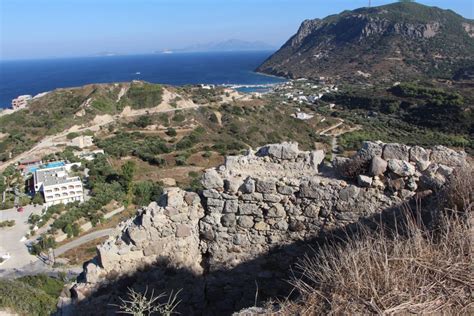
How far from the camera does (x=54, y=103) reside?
55.3 m

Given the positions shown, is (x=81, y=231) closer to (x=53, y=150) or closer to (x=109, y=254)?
(x=53, y=150)

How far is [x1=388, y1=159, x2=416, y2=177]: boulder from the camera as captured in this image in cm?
562

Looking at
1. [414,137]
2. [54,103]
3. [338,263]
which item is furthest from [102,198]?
[414,137]

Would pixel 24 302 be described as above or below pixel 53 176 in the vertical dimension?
A: above

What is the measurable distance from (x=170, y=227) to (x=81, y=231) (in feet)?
70.3

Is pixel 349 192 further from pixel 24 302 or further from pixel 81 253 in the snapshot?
pixel 81 253

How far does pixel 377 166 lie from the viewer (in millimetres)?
5793

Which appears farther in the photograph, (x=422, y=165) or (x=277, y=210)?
(x=277, y=210)

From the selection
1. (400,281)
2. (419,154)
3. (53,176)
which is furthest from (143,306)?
(53,176)

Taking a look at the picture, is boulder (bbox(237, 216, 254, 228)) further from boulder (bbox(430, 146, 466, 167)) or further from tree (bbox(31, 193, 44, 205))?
tree (bbox(31, 193, 44, 205))

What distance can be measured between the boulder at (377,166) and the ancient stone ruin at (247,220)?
16mm

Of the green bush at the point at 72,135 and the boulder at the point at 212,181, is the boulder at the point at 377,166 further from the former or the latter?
the green bush at the point at 72,135

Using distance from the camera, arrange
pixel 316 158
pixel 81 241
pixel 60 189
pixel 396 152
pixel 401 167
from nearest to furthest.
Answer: pixel 401 167
pixel 396 152
pixel 316 158
pixel 81 241
pixel 60 189

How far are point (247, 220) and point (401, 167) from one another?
8.64 feet
